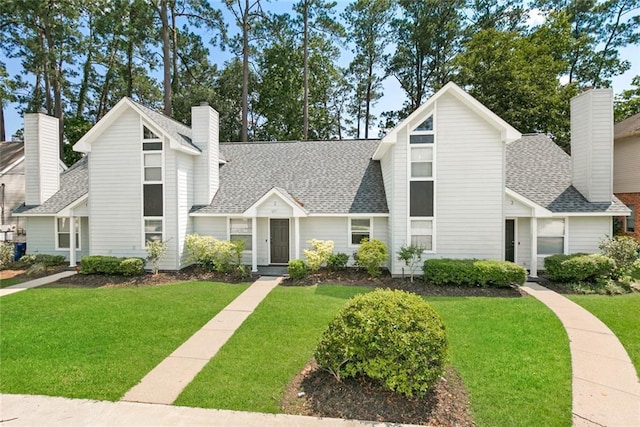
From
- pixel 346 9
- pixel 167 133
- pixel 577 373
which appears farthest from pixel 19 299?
pixel 346 9

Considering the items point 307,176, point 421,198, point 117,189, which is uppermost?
point 307,176

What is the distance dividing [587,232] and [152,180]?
1807 centimetres

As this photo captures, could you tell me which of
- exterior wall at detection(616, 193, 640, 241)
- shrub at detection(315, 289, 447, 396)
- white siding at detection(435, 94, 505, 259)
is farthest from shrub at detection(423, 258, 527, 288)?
exterior wall at detection(616, 193, 640, 241)

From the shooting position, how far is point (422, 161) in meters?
12.6

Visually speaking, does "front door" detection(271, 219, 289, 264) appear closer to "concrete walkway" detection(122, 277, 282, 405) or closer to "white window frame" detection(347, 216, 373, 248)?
"white window frame" detection(347, 216, 373, 248)

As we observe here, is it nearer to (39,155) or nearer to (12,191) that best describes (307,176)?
(39,155)

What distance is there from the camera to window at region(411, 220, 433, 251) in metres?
12.6

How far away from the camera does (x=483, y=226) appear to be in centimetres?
1235

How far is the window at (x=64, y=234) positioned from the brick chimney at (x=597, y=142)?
23.0m

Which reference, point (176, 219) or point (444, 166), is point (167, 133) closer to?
point (176, 219)

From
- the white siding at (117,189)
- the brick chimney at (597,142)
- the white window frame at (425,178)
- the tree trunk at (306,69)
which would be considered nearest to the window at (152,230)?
the white siding at (117,189)

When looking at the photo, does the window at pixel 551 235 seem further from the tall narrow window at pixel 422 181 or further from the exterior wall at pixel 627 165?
the exterior wall at pixel 627 165

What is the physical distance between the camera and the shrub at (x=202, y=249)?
13.3 meters

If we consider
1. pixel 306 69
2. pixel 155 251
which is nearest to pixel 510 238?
pixel 155 251
